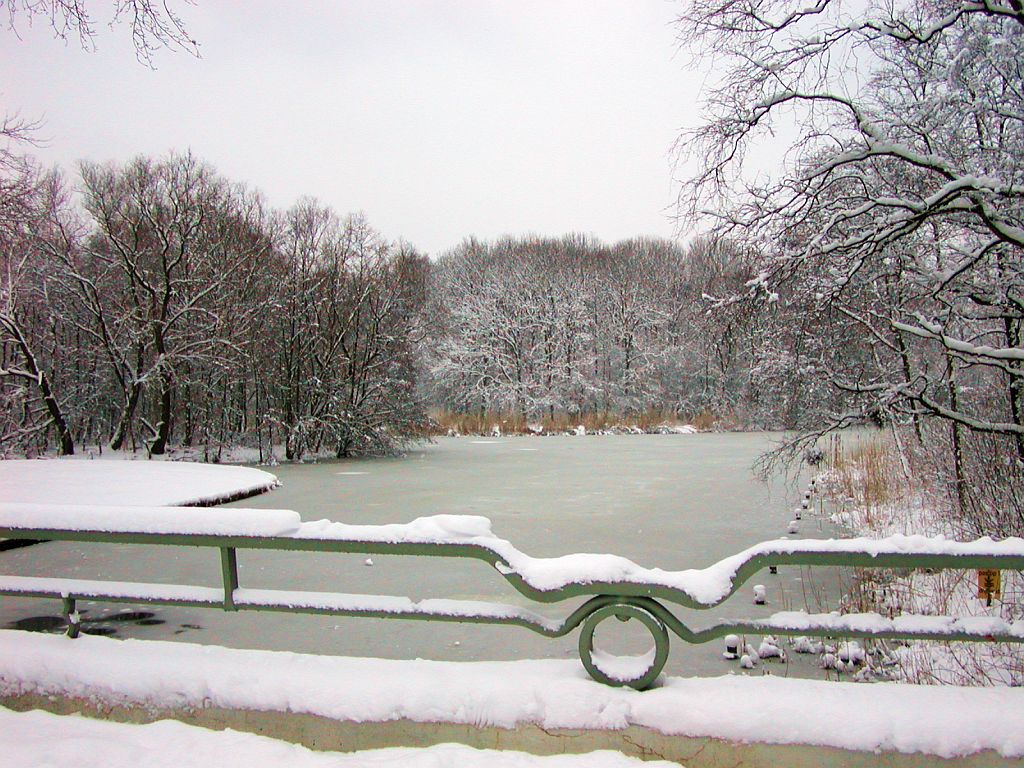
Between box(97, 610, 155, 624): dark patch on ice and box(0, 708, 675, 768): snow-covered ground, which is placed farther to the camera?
box(97, 610, 155, 624): dark patch on ice

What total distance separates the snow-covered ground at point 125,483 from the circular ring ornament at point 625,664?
791 centimetres

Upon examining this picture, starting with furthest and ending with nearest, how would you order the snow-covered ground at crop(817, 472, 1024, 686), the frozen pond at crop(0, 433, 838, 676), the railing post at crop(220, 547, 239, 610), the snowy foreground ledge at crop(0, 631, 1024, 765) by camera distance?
the frozen pond at crop(0, 433, 838, 676) < the snow-covered ground at crop(817, 472, 1024, 686) < the railing post at crop(220, 547, 239, 610) < the snowy foreground ledge at crop(0, 631, 1024, 765)

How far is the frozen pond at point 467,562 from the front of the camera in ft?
15.1

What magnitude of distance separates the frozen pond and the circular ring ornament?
57.3 inches

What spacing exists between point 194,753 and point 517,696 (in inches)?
35.9

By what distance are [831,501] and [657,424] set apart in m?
20.6

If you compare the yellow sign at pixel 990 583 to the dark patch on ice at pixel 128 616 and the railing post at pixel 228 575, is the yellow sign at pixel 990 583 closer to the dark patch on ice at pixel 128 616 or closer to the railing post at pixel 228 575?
the railing post at pixel 228 575

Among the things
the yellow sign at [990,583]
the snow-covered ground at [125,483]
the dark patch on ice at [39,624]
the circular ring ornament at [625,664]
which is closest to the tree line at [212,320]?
the snow-covered ground at [125,483]

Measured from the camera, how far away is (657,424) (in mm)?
31672

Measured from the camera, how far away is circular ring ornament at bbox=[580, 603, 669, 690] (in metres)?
2.00

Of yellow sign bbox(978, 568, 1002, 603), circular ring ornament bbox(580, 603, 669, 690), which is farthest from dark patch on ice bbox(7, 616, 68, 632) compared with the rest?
yellow sign bbox(978, 568, 1002, 603)

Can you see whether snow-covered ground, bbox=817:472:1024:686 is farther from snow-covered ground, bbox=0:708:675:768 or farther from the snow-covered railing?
snow-covered ground, bbox=0:708:675:768

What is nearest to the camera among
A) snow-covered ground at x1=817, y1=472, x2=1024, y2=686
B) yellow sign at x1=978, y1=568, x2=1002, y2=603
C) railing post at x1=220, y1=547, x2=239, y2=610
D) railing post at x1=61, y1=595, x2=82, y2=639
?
railing post at x1=220, y1=547, x2=239, y2=610

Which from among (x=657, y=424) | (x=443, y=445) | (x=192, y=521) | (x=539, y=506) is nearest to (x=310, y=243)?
(x=443, y=445)
